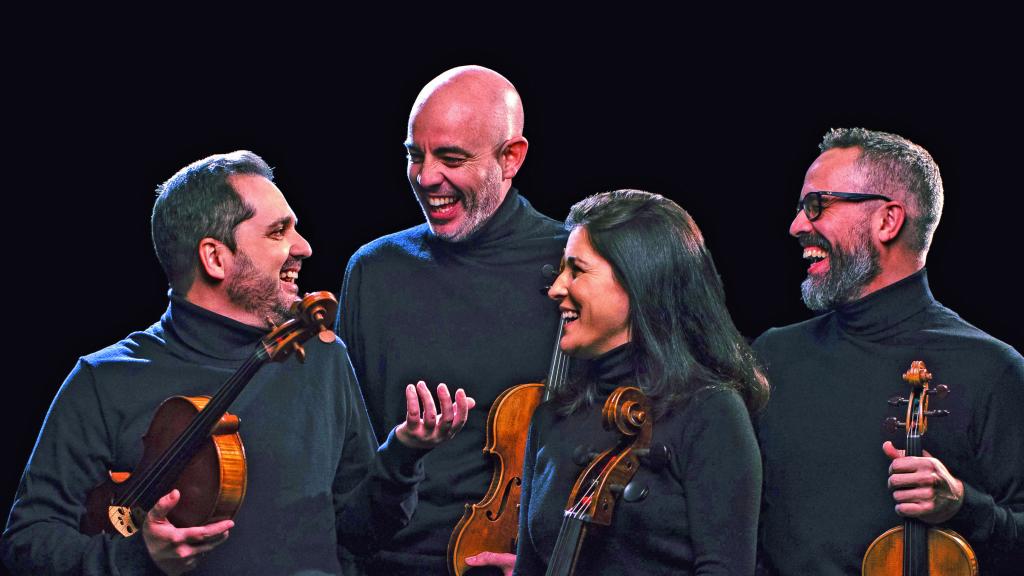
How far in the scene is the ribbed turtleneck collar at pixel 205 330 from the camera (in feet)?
14.6

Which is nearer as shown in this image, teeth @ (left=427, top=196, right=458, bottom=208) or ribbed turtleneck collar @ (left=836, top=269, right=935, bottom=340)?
ribbed turtleneck collar @ (left=836, top=269, right=935, bottom=340)

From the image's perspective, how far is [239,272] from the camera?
455cm

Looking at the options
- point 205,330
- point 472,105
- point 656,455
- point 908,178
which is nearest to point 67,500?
point 205,330

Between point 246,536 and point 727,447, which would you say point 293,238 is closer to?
point 246,536

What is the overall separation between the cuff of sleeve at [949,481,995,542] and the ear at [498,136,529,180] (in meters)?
1.96

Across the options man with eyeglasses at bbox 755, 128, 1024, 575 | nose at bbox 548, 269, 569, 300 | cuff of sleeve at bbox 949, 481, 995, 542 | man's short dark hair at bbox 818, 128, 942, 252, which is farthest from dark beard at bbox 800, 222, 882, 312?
nose at bbox 548, 269, 569, 300

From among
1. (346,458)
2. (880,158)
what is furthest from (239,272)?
(880,158)

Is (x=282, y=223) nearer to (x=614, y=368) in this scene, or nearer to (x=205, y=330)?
(x=205, y=330)

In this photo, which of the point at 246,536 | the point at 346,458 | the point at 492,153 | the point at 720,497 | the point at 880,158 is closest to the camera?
the point at 720,497

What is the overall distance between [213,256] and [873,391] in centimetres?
208

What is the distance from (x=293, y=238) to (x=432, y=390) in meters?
0.84

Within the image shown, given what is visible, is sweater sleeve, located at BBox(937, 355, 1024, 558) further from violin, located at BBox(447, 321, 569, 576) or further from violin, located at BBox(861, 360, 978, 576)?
violin, located at BBox(447, 321, 569, 576)

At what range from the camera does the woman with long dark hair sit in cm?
366

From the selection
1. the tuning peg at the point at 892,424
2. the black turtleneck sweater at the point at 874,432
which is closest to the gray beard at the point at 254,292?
the black turtleneck sweater at the point at 874,432
